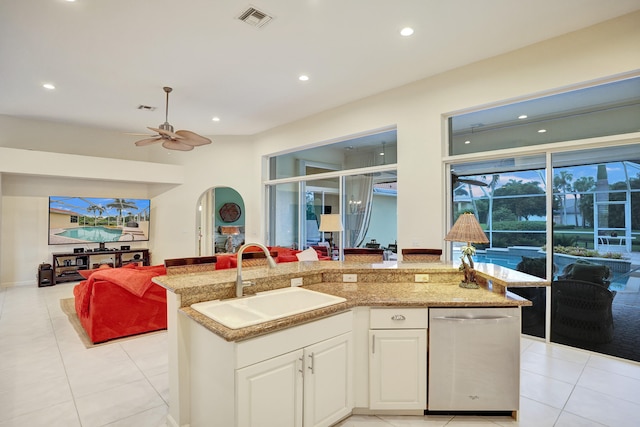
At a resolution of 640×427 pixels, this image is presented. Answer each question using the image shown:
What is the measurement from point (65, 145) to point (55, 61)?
3.56m

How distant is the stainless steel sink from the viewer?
1947 millimetres

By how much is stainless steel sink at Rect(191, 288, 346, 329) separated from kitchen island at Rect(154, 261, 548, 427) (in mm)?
58

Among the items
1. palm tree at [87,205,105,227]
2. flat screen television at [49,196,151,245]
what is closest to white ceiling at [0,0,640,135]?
flat screen television at [49,196,151,245]

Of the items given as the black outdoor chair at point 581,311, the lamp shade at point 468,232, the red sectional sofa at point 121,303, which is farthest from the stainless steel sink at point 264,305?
the black outdoor chair at point 581,311

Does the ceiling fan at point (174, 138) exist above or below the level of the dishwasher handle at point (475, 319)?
above

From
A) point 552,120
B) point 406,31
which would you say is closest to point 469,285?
point 552,120

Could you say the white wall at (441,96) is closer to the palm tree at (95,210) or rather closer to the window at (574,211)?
the window at (574,211)

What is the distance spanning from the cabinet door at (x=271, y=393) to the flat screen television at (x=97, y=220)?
24.2ft

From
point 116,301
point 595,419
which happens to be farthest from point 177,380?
point 595,419

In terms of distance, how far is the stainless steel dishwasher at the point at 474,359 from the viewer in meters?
2.25

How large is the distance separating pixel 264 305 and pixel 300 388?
631 mm

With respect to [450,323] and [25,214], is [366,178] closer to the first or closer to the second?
[450,323]

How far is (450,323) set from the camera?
2.27 metres

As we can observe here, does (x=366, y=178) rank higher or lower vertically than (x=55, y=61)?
lower
